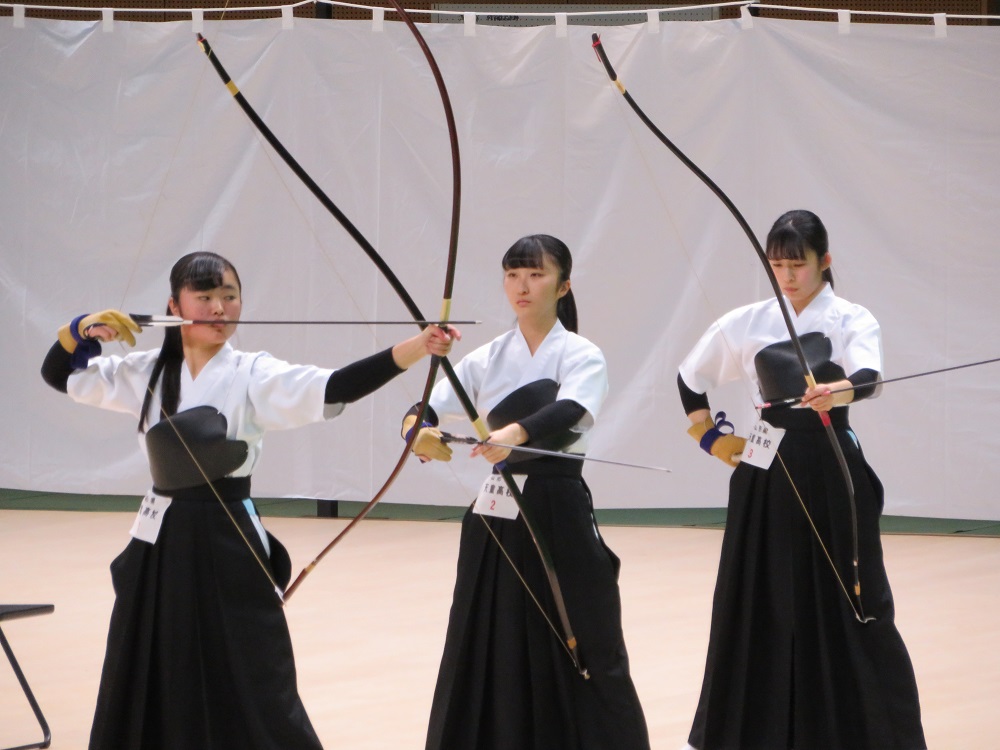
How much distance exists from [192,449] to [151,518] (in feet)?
0.49

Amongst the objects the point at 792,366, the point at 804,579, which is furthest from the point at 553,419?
the point at 804,579

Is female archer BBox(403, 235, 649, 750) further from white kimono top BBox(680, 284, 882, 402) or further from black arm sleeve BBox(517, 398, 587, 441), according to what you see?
white kimono top BBox(680, 284, 882, 402)

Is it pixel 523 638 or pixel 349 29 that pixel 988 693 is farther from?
pixel 349 29

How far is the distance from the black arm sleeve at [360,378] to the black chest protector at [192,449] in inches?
7.9

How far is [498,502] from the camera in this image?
2516mm

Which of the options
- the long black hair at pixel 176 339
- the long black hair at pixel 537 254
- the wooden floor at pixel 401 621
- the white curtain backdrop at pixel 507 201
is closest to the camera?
the long black hair at pixel 176 339

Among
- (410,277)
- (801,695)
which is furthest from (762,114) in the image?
(801,695)

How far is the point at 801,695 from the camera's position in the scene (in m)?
2.85

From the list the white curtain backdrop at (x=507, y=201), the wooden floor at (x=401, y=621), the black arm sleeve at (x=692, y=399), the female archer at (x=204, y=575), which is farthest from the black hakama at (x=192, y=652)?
the white curtain backdrop at (x=507, y=201)

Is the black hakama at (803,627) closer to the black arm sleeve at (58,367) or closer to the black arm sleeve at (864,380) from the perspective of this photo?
the black arm sleeve at (864,380)

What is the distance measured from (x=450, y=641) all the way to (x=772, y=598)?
30.6 inches

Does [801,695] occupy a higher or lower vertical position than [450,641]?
lower

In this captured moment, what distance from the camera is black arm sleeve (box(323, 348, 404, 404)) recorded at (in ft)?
7.32

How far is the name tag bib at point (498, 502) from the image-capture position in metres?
2.51
